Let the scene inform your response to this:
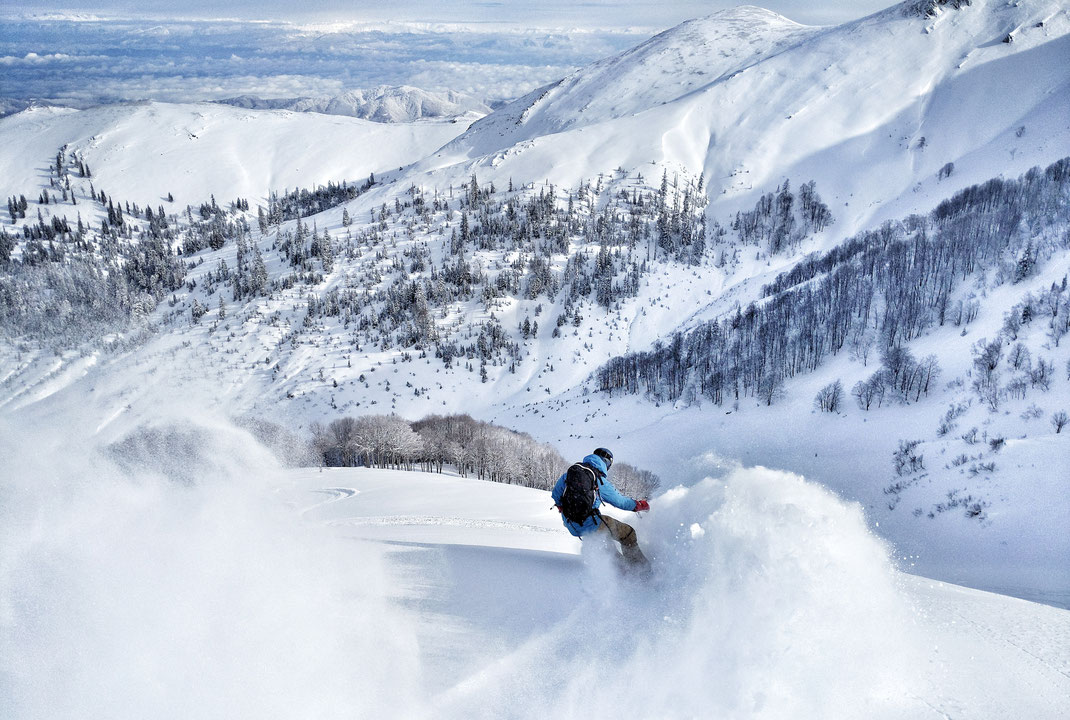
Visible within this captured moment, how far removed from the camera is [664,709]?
7520 millimetres

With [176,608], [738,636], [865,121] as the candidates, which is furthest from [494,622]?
[865,121]

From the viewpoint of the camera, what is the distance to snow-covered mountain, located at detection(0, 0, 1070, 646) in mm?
30094

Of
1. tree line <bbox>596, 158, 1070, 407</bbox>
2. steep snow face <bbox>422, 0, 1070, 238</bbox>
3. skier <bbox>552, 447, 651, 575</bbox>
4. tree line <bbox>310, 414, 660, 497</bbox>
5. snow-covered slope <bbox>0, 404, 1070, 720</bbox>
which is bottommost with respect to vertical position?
tree line <bbox>310, 414, 660, 497</bbox>

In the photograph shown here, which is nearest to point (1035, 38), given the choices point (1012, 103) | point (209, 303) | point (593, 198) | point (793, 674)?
point (1012, 103)

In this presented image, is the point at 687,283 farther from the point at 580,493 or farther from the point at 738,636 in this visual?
the point at 738,636

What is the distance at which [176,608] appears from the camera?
862 cm

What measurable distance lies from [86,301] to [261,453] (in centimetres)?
15377

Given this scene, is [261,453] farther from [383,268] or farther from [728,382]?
[383,268]

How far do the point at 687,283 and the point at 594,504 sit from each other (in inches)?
3977

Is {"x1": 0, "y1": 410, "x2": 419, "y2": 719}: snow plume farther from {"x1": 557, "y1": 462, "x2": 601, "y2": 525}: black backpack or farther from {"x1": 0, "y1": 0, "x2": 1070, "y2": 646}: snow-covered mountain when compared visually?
{"x1": 0, "y1": 0, "x2": 1070, "y2": 646}: snow-covered mountain

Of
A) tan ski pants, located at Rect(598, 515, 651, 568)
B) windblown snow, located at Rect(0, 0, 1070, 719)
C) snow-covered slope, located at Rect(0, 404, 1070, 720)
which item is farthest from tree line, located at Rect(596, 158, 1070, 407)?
tan ski pants, located at Rect(598, 515, 651, 568)

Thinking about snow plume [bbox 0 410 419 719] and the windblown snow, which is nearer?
snow plume [bbox 0 410 419 719]

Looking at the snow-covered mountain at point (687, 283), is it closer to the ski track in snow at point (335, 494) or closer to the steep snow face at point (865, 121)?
the steep snow face at point (865, 121)

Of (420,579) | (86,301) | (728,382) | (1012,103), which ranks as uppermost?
(1012,103)
